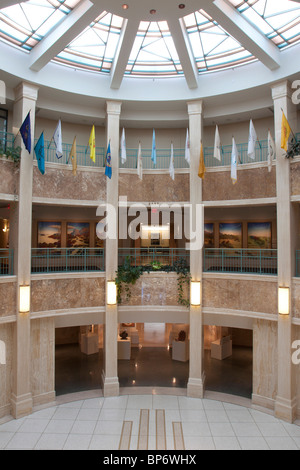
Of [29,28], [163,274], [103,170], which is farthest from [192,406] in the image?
[29,28]

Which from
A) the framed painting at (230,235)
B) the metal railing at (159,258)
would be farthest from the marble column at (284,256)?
the framed painting at (230,235)

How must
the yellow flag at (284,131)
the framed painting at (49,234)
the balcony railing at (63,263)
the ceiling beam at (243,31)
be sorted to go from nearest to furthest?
1. the ceiling beam at (243,31)
2. the yellow flag at (284,131)
3. the balcony railing at (63,263)
4. the framed painting at (49,234)

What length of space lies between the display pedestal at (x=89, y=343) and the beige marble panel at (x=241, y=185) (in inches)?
432

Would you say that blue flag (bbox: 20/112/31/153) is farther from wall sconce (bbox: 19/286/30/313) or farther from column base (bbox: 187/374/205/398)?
column base (bbox: 187/374/205/398)

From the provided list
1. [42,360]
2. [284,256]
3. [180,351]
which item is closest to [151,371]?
[180,351]

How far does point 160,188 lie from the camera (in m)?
15.6

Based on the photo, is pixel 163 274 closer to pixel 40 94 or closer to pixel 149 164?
pixel 149 164

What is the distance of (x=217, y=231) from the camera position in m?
19.1

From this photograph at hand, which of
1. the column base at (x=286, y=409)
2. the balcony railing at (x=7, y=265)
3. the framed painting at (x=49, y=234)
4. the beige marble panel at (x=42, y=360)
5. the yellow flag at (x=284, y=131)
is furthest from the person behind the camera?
the framed painting at (x=49, y=234)

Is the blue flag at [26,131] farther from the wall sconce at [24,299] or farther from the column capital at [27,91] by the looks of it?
the wall sconce at [24,299]

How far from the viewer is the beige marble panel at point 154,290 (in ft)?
49.9

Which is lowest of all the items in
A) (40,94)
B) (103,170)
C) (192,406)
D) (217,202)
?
(192,406)

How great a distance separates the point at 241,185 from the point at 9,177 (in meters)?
9.51
